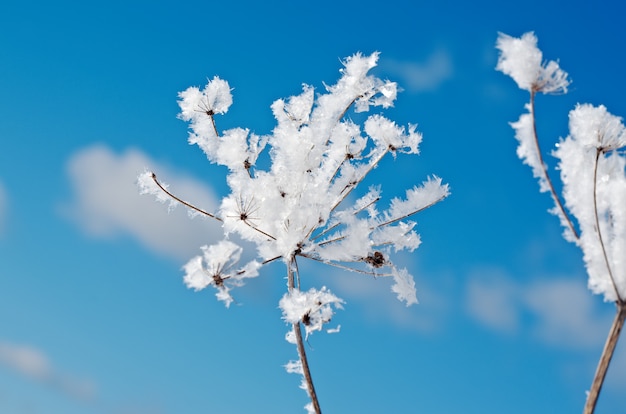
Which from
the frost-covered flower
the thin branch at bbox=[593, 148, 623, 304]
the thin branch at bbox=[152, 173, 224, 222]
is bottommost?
the thin branch at bbox=[593, 148, 623, 304]

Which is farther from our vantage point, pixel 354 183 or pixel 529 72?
pixel 354 183

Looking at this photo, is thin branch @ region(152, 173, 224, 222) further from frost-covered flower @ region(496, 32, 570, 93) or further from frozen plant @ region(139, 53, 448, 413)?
frost-covered flower @ region(496, 32, 570, 93)

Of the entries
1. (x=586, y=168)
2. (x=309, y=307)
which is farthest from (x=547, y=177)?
(x=309, y=307)

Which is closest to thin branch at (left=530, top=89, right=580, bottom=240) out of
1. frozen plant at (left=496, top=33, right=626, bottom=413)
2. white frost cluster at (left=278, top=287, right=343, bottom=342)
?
frozen plant at (left=496, top=33, right=626, bottom=413)

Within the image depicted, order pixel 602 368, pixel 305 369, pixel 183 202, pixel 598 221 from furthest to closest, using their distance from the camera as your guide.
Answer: pixel 183 202 < pixel 305 369 < pixel 598 221 < pixel 602 368

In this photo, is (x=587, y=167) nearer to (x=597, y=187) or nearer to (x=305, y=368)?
(x=597, y=187)

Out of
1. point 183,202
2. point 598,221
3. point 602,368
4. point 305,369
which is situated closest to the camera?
point 602,368

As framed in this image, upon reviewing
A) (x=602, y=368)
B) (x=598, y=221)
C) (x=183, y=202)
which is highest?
(x=183, y=202)

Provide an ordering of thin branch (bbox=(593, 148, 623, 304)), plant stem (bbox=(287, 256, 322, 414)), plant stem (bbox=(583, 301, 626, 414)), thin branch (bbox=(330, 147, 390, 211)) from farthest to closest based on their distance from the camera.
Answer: thin branch (bbox=(330, 147, 390, 211)), plant stem (bbox=(287, 256, 322, 414)), thin branch (bbox=(593, 148, 623, 304)), plant stem (bbox=(583, 301, 626, 414))

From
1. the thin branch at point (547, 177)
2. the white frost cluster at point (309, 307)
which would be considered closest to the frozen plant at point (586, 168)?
the thin branch at point (547, 177)
